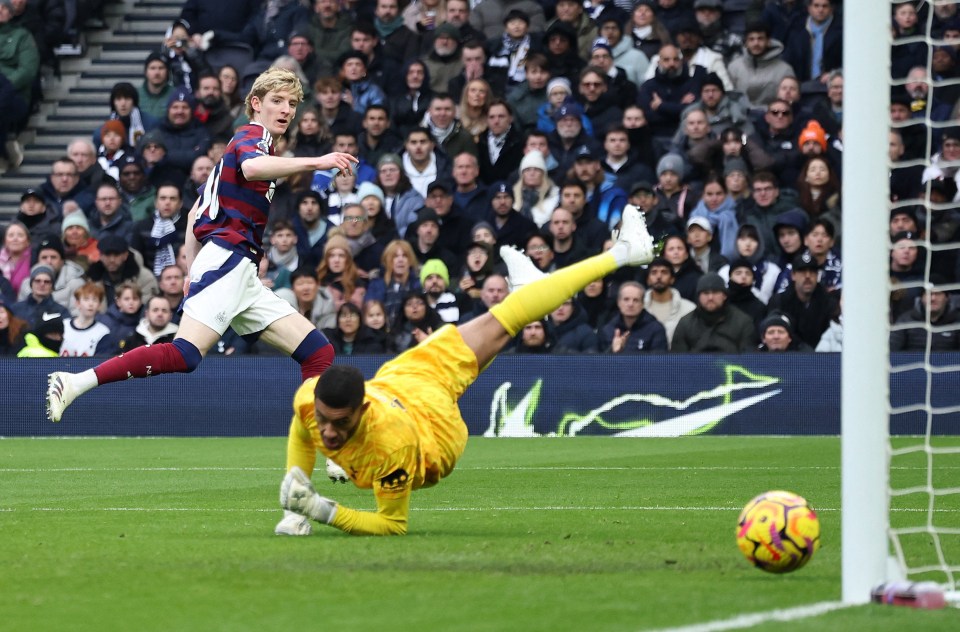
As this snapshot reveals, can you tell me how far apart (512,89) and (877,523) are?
14.0 meters

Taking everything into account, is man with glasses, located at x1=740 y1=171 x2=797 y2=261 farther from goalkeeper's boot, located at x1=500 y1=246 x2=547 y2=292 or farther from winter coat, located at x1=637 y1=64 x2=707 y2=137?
goalkeeper's boot, located at x1=500 y1=246 x2=547 y2=292

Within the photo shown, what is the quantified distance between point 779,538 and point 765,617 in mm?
992

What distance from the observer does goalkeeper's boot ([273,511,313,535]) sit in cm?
754

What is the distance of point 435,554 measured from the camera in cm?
683

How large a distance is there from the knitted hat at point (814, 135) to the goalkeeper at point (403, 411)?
30.5 ft

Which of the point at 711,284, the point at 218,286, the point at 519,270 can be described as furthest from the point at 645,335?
the point at 519,270

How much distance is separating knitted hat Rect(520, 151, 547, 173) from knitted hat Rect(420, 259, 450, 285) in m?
1.51

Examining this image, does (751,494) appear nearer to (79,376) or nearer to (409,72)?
(79,376)

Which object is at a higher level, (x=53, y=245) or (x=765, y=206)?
(x=765, y=206)

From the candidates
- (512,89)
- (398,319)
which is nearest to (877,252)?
(398,319)

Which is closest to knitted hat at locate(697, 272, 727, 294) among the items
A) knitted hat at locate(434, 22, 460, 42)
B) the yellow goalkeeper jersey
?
knitted hat at locate(434, 22, 460, 42)

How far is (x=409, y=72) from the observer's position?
1919 cm

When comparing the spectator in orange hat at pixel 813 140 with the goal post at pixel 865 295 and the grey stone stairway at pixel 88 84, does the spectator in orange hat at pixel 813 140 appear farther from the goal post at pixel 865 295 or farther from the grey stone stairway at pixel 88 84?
the goal post at pixel 865 295

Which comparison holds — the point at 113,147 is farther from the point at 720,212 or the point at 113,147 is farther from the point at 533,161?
the point at 720,212
